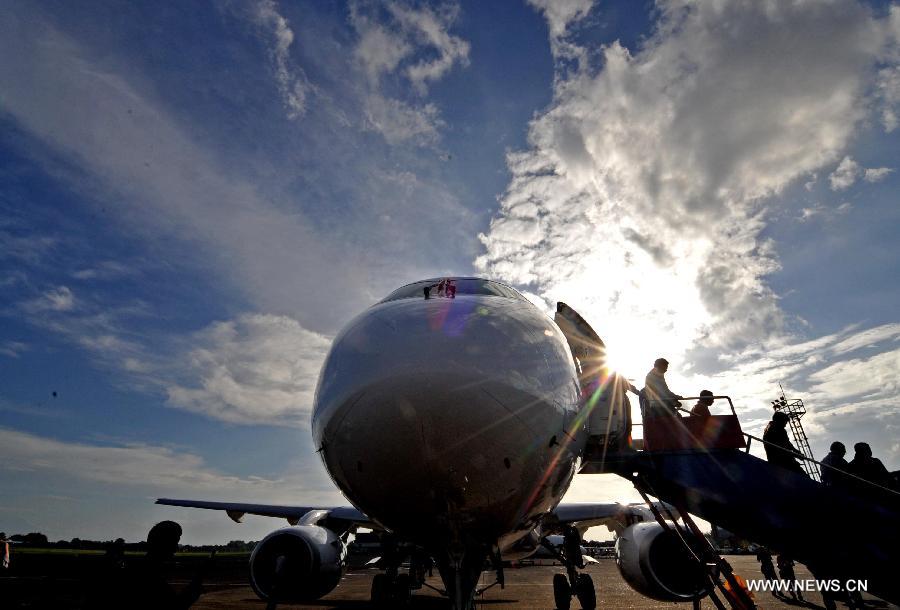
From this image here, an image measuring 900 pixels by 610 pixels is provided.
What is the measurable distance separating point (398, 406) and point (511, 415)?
95 centimetres

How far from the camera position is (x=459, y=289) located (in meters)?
6.40

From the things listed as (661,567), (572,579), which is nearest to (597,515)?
(572,579)

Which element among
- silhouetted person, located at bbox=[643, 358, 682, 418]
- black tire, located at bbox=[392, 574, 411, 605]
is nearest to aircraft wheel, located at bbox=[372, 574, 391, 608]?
black tire, located at bbox=[392, 574, 411, 605]

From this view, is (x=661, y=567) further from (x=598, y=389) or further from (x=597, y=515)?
(x=597, y=515)

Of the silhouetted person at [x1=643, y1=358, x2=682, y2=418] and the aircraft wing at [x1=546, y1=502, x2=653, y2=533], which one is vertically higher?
the silhouetted person at [x1=643, y1=358, x2=682, y2=418]

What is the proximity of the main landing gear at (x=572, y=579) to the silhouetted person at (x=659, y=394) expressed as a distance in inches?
194

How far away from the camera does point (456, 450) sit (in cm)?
398

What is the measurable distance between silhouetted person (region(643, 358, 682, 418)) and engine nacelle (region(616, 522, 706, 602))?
2.18 metres

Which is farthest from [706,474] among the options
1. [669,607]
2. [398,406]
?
[669,607]

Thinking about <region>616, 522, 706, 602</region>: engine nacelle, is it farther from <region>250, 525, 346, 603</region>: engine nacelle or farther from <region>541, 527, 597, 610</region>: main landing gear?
<region>250, 525, 346, 603</region>: engine nacelle

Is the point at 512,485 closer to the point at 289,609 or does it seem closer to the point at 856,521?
the point at 856,521

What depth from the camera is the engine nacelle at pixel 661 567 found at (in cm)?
780

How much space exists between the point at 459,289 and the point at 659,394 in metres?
3.74

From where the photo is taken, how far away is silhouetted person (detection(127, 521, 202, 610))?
3.54 m
